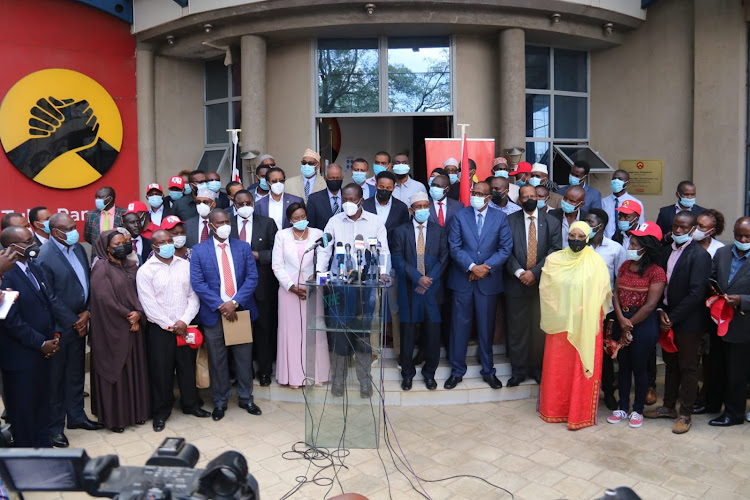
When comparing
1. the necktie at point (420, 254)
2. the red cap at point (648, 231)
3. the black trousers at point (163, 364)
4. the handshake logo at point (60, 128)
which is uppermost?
the handshake logo at point (60, 128)

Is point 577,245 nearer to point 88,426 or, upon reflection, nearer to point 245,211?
point 245,211

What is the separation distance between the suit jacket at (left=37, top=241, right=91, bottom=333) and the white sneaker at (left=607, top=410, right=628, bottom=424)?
4.74m

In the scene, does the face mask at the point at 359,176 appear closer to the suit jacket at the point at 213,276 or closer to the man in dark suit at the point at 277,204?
the man in dark suit at the point at 277,204

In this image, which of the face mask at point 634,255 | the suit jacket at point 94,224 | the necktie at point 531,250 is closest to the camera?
the face mask at point 634,255

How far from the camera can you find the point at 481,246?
5832mm

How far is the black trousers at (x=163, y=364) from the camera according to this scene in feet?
17.7

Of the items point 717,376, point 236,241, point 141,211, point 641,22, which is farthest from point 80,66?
point 717,376

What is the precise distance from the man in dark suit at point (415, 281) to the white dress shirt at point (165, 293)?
6.39ft

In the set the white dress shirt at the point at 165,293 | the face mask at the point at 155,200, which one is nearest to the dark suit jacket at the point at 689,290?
the white dress shirt at the point at 165,293

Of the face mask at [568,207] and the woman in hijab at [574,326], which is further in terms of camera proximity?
the face mask at [568,207]

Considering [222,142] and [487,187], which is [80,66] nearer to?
[222,142]

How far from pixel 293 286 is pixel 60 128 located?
577 cm

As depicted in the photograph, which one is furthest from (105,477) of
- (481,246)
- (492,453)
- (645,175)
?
(645,175)

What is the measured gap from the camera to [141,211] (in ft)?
21.2
